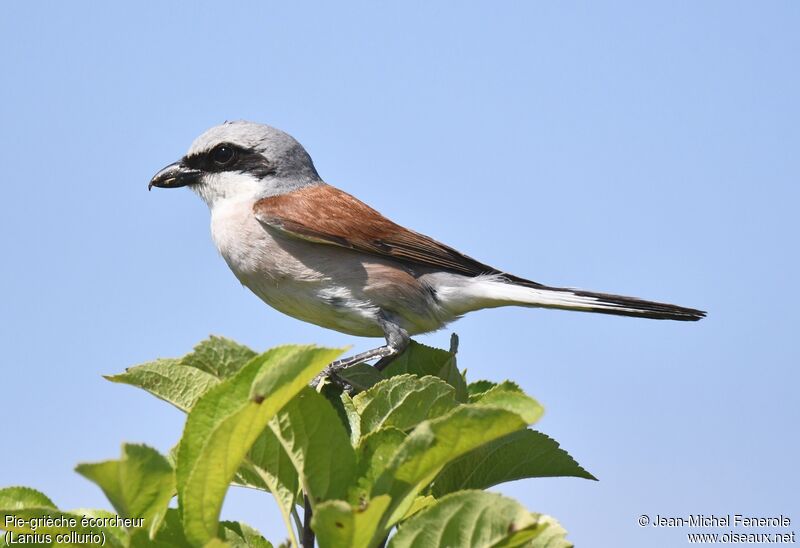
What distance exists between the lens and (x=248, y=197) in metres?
5.91

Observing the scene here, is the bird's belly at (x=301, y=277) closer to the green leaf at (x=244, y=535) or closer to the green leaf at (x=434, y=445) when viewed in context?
the green leaf at (x=244, y=535)

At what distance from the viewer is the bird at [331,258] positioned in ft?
17.6

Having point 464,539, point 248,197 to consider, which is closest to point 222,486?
point 464,539

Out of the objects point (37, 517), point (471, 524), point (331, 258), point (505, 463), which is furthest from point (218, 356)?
point (331, 258)

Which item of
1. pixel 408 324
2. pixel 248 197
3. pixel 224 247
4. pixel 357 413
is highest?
pixel 248 197

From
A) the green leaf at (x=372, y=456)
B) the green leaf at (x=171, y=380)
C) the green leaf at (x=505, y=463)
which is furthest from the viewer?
the green leaf at (x=505, y=463)

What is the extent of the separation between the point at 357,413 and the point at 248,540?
47 centimetres

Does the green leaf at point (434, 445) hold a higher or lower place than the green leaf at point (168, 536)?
higher

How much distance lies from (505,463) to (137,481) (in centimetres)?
117

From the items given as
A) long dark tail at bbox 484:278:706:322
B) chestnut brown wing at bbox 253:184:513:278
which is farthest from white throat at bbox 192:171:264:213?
long dark tail at bbox 484:278:706:322

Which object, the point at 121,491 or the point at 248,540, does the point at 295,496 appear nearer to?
the point at 248,540

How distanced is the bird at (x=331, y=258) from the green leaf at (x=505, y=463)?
2.26 m

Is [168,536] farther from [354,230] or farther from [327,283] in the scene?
[354,230]

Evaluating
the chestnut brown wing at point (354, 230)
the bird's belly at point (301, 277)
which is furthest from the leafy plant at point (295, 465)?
the chestnut brown wing at point (354, 230)
